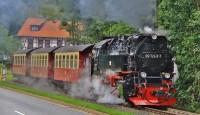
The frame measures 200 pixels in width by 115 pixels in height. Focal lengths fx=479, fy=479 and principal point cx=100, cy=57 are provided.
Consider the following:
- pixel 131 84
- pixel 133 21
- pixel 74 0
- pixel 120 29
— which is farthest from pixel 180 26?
pixel 120 29

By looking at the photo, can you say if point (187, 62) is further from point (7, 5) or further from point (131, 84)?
point (7, 5)

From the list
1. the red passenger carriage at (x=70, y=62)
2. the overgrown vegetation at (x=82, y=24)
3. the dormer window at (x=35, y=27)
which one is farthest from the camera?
the dormer window at (x=35, y=27)

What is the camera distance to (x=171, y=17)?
77.1 feet

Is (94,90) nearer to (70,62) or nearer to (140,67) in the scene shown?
(140,67)

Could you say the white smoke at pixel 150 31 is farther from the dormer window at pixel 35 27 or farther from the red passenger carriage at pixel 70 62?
the dormer window at pixel 35 27

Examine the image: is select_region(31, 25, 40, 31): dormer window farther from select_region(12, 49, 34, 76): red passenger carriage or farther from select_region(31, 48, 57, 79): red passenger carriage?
select_region(31, 48, 57, 79): red passenger carriage

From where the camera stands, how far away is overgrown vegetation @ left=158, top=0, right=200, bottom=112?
71.8ft

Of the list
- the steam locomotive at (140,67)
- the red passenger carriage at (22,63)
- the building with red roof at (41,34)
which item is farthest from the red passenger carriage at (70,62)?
the building with red roof at (41,34)

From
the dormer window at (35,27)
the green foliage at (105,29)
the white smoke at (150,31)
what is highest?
the dormer window at (35,27)

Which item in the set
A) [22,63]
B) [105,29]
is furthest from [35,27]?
[105,29]

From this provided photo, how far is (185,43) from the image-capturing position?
22.4 m

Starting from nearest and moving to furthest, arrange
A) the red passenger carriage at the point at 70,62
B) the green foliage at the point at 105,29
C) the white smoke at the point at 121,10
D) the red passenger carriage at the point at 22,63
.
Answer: the white smoke at the point at 121,10 → the red passenger carriage at the point at 70,62 → the green foliage at the point at 105,29 → the red passenger carriage at the point at 22,63

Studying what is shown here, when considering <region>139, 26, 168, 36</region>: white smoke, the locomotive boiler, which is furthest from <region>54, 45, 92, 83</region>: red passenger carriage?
the locomotive boiler

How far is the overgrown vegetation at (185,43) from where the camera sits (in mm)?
21891
